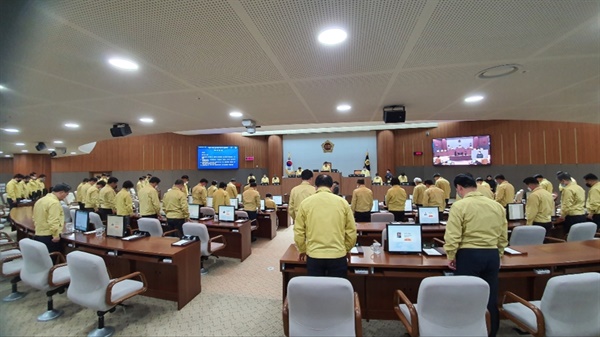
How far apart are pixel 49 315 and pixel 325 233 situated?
3.90 meters

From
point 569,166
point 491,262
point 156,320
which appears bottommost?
point 156,320

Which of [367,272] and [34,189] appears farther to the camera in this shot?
[34,189]

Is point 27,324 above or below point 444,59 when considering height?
below

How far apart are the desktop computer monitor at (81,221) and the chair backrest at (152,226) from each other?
0.87m

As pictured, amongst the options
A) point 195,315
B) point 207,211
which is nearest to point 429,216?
point 195,315

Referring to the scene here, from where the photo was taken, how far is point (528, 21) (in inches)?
74.4

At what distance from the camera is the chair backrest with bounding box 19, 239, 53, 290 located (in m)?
3.12

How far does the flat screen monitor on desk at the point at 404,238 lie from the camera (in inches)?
124

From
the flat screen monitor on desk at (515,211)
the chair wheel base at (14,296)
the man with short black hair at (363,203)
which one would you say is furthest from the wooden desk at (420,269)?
the chair wheel base at (14,296)

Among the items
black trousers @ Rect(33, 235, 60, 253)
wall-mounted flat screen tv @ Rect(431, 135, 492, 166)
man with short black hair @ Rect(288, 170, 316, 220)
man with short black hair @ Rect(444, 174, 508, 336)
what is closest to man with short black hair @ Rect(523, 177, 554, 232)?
man with short black hair @ Rect(444, 174, 508, 336)

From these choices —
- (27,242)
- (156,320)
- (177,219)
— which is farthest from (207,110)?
(156,320)

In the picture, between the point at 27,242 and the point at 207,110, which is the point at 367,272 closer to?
the point at 207,110

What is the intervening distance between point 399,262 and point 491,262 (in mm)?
851

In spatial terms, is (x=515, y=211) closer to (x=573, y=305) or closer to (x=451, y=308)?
(x=573, y=305)
